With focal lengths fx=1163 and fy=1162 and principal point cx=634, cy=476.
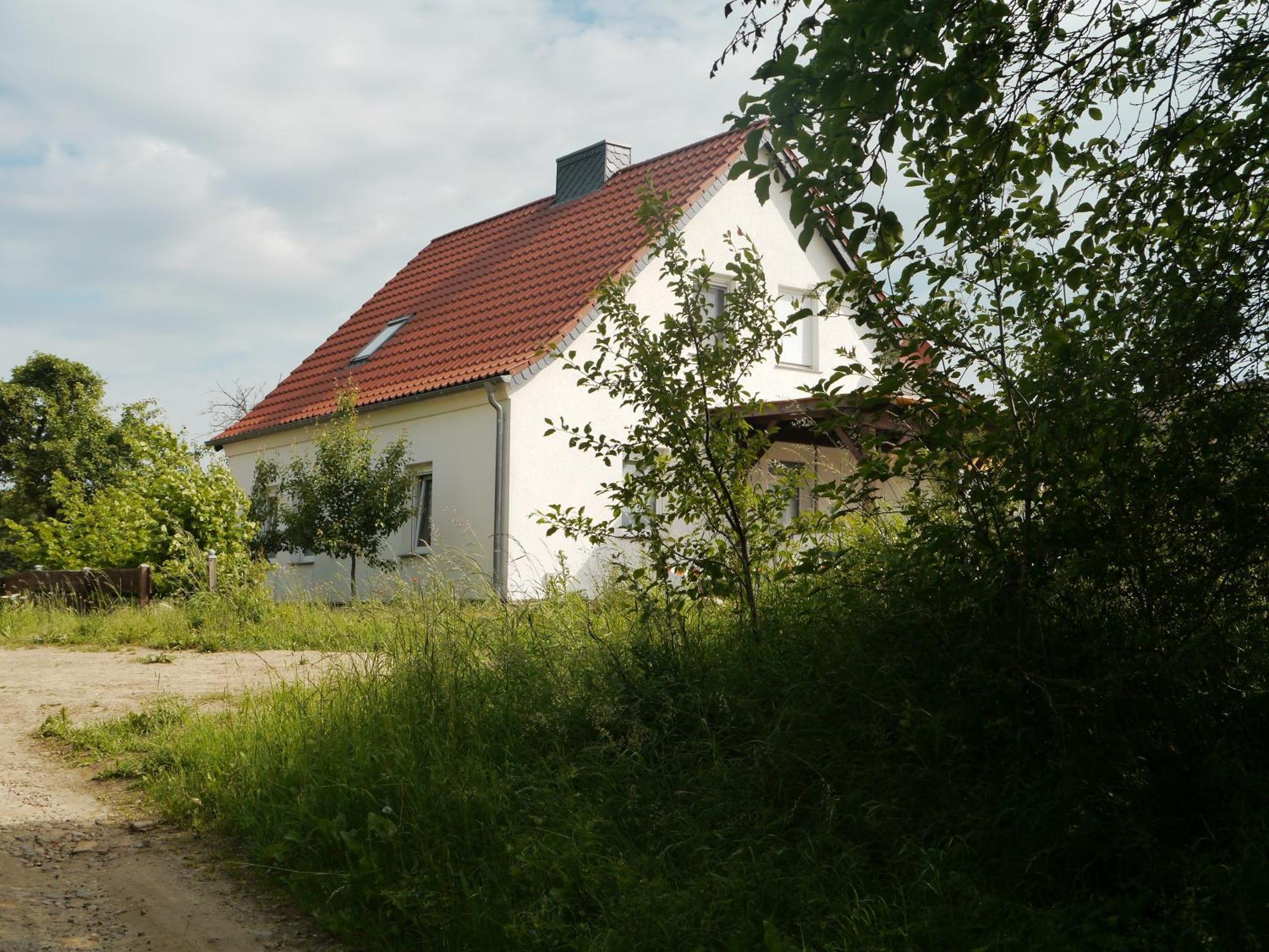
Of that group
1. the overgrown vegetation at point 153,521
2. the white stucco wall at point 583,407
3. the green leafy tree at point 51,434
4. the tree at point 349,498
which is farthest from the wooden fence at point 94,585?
the green leafy tree at point 51,434

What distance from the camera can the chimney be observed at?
71.7 feet

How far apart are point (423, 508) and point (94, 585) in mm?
5283

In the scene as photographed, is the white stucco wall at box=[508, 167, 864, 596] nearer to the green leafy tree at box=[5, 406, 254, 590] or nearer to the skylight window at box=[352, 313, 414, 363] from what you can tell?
the green leafy tree at box=[5, 406, 254, 590]

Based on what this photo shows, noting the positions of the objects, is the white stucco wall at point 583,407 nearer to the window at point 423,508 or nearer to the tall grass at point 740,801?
the window at point 423,508

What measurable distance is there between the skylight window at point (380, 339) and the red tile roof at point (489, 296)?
0.89 feet

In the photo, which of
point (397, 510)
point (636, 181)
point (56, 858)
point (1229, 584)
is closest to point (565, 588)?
point (56, 858)

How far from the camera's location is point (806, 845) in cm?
423

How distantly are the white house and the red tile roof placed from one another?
0.13 ft

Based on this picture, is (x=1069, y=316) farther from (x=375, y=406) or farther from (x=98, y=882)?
(x=375, y=406)

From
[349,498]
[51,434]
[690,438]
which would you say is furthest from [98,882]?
[51,434]

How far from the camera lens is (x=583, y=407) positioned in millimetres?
16859

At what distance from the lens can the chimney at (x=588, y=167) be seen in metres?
21.8

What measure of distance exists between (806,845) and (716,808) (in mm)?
423

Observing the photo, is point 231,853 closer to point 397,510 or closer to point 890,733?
point 890,733
